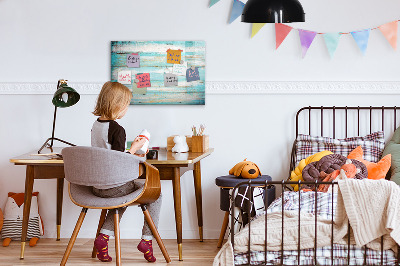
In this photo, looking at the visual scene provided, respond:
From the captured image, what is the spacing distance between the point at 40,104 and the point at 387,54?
2.52 metres

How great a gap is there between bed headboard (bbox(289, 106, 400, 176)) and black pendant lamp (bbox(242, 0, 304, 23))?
1267 millimetres

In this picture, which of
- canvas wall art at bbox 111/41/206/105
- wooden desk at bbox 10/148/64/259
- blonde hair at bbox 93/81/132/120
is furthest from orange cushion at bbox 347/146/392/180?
wooden desk at bbox 10/148/64/259

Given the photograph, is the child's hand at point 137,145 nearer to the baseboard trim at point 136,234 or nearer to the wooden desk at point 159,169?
the wooden desk at point 159,169

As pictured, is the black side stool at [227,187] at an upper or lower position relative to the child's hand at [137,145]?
lower

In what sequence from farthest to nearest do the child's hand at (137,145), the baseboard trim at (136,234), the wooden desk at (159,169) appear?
the baseboard trim at (136,234) → the wooden desk at (159,169) → the child's hand at (137,145)

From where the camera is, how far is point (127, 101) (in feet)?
11.6

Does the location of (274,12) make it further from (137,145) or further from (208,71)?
(208,71)

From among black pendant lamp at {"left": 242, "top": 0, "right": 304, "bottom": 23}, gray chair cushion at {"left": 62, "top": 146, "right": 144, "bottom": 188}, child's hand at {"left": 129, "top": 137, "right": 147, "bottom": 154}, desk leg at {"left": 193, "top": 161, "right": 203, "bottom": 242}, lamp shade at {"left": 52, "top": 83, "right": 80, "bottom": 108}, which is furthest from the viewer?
desk leg at {"left": 193, "top": 161, "right": 203, "bottom": 242}

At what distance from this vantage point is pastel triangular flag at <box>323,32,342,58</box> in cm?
427

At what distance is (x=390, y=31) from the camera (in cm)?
425

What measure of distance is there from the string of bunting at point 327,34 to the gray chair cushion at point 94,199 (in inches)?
63.0

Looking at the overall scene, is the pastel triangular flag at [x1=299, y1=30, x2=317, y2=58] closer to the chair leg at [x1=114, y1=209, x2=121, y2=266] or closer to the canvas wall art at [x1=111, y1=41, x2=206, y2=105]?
the canvas wall art at [x1=111, y1=41, x2=206, y2=105]

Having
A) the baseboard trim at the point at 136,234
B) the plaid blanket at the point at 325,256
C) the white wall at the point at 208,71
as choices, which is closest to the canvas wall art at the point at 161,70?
the white wall at the point at 208,71

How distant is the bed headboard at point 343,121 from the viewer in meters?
4.30
